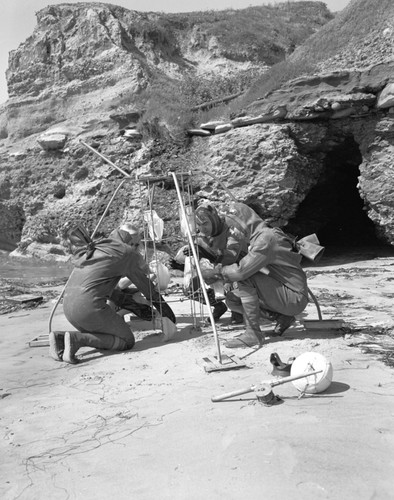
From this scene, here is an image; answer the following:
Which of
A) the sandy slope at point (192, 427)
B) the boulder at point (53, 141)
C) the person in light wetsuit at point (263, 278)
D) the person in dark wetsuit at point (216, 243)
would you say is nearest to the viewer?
the sandy slope at point (192, 427)

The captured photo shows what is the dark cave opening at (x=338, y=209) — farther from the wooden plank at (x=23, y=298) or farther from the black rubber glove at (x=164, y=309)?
the black rubber glove at (x=164, y=309)

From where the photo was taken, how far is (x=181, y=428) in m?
3.21

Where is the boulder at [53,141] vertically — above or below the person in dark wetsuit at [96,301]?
above

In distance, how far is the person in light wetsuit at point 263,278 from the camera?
5.04 m

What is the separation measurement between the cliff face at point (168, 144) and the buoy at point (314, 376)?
4.84m

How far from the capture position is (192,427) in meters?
3.19

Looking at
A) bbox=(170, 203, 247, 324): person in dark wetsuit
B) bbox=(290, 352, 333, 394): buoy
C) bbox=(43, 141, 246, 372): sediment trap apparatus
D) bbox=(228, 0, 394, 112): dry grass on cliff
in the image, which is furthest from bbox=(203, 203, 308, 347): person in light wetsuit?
bbox=(228, 0, 394, 112): dry grass on cliff

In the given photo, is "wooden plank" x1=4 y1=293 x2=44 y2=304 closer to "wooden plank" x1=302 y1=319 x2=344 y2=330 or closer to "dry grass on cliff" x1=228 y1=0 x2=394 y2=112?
"wooden plank" x1=302 y1=319 x2=344 y2=330

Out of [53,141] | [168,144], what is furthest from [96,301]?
[53,141]

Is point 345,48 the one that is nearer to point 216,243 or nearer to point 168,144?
point 168,144

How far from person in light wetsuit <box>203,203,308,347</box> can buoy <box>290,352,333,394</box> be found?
57.4 inches

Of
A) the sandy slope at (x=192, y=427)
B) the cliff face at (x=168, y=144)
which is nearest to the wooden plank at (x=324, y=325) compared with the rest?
the sandy slope at (x=192, y=427)

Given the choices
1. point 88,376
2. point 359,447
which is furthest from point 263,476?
point 88,376

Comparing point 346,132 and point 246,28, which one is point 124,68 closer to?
point 246,28
